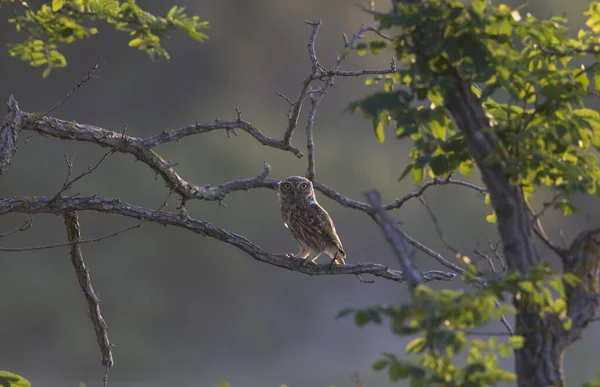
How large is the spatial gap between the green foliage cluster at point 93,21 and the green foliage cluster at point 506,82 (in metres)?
2.70

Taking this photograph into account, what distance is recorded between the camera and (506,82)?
10.7 feet

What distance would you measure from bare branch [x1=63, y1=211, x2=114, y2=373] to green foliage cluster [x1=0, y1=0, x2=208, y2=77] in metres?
1.37

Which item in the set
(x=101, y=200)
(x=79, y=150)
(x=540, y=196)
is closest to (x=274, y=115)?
(x=79, y=150)

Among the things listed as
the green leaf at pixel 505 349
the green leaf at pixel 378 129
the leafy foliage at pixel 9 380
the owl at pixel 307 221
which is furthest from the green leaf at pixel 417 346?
the owl at pixel 307 221

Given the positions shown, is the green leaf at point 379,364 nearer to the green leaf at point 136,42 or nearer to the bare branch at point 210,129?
the bare branch at point 210,129

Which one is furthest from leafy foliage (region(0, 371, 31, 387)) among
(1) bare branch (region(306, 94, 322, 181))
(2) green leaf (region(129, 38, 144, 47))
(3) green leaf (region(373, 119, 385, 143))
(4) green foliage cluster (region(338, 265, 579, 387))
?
(2) green leaf (region(129, 38, 144, 47))

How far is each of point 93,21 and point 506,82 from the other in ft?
12.2

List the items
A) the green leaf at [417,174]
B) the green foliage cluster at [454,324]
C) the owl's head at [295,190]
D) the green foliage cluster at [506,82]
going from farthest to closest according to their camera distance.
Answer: the owl's head at [295,190]
the green leaf at [417,174]
the green foliage cluster at [506,82]
the green foliage cluster at [454,324]

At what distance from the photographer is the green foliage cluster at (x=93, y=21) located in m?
5.77

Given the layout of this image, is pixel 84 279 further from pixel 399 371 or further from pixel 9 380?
pixel 399 371

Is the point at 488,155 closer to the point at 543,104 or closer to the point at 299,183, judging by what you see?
the point at 543,104

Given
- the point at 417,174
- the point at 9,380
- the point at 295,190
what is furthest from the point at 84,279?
the point at 417,174

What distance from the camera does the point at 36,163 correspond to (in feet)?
87.7

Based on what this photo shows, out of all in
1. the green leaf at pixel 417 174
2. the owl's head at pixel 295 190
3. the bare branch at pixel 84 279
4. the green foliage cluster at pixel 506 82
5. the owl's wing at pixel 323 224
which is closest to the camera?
the green foliage cluster at pixel 506 82
